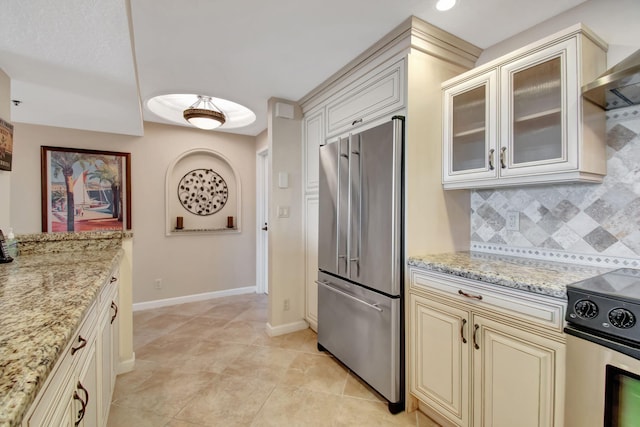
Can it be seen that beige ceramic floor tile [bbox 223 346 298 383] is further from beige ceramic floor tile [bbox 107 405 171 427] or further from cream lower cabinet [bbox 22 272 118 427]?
cream lower cabinet [bbox 22 272 118 427]

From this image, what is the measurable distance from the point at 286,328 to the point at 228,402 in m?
1.07

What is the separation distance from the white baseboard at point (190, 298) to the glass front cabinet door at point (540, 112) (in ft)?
12.1

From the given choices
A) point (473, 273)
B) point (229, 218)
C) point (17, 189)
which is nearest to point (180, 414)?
point (473, 273)

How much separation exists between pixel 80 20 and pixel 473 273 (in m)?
2.22

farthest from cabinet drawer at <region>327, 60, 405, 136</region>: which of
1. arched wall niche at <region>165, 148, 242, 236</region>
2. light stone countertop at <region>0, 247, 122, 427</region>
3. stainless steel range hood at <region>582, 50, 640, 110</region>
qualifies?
arched wall niche at <region>165, 148, 242, 236</region>

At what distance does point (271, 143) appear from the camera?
2.87 meters

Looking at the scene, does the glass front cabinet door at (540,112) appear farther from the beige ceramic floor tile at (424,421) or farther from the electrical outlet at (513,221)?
the beige ceramic floor tile at (424,421)

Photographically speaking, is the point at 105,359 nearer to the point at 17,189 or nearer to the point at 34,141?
the point at 17,189

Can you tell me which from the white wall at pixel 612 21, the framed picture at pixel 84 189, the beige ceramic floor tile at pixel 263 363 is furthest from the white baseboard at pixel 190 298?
the white wall at pixel 612 21

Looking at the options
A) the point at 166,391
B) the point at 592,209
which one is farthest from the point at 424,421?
the point at 166,391

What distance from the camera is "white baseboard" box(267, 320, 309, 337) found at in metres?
2.87

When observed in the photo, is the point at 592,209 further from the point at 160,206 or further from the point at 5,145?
the point at 160,206

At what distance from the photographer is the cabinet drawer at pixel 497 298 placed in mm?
1185

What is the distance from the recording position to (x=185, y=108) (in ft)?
11.8
